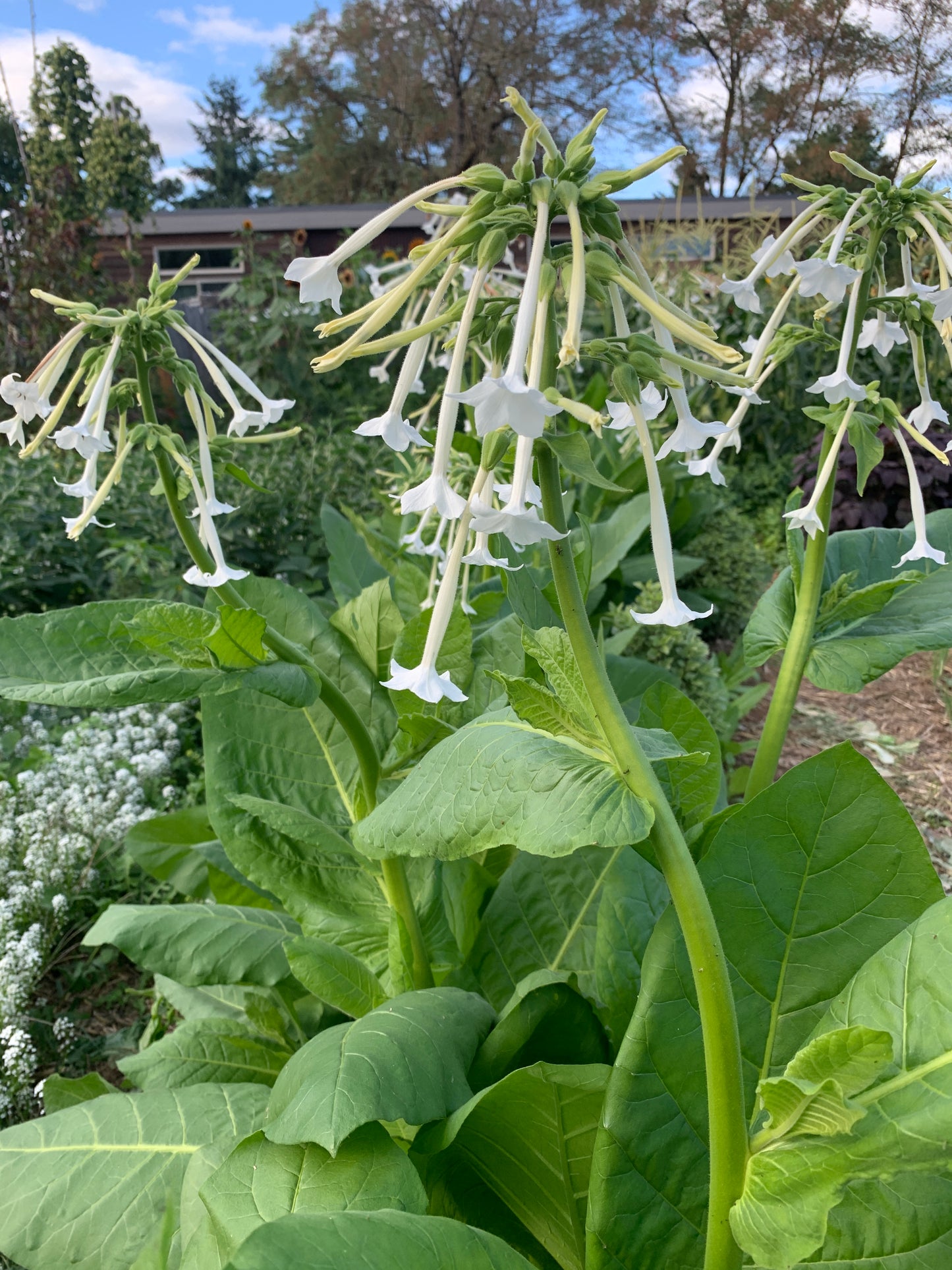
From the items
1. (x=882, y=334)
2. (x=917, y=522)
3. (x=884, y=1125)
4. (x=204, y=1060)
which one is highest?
(x=882, y=334)

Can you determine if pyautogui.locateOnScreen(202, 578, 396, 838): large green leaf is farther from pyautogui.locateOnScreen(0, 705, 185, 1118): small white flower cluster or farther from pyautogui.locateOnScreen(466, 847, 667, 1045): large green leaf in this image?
pyautogui.locateOnScreen(0, 705, 185, 1118): small white flower cluster

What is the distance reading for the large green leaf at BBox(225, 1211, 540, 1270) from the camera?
0.75 meters

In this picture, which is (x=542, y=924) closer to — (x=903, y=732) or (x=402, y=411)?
(x=402, y=411)

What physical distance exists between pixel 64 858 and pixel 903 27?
27292 millimetres

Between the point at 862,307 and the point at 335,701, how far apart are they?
3.46 ft

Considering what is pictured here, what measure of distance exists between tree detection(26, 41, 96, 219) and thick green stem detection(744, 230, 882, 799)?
43.3ft

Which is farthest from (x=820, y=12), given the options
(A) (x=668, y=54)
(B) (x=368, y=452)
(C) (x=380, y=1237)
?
(C) (x=380, y=1237)

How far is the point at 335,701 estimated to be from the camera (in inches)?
57.7

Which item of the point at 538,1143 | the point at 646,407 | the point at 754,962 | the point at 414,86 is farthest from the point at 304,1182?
the point at 414,86

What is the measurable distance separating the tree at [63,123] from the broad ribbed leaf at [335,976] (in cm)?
1331

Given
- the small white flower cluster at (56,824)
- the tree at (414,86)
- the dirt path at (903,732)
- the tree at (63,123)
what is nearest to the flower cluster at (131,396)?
the small white flower cluster at (56,824)

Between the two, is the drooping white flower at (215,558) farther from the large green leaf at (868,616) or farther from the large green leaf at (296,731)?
the large green leaf at (868,616)

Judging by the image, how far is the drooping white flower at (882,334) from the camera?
59.2 inches

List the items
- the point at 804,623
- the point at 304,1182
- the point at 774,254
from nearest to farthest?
the point at 304,1182
the point at 774,254
the point at 804,623
